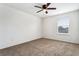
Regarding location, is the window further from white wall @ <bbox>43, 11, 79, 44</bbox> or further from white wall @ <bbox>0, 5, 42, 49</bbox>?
white wall @ <bbox>0, 5, 42, 49</bbox>

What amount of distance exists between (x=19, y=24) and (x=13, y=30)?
0.65m

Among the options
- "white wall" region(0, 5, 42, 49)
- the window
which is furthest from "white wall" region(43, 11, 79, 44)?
"white wall" region(0, 5, 42, 49)

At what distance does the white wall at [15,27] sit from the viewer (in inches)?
166

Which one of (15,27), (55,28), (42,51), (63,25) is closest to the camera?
(42,51)

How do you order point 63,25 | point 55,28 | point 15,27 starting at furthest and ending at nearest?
point 55,28 → point 63,25 → point 15,27

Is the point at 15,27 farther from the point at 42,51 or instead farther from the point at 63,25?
the point at 63,25

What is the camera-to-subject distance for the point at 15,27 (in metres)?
4.93

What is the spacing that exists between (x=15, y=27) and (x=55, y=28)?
3.40 m

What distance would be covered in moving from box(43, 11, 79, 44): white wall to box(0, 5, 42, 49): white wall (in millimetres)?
1241

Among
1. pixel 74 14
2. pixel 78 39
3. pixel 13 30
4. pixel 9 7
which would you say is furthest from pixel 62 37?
pixel 9 7

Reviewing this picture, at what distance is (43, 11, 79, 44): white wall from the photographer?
512cm

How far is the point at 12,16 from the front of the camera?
15.6ft

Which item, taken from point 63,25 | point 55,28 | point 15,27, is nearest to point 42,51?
point 15,27

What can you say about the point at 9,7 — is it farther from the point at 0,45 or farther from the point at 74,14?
the point at 74,14
